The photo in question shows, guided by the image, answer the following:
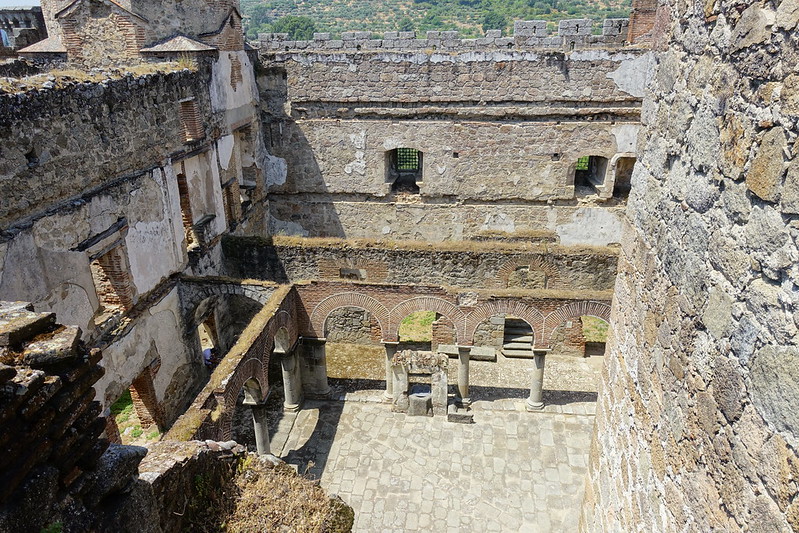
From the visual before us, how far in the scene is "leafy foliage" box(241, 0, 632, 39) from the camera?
6219 cm

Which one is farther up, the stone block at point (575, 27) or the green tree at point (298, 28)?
the green tree at point (298, 28)

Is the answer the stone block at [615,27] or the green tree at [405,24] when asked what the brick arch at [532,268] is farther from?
the green tree at [405,24]

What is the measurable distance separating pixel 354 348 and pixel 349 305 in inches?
115

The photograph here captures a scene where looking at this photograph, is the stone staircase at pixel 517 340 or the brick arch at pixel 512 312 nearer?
the brick arch at pixel 512 312

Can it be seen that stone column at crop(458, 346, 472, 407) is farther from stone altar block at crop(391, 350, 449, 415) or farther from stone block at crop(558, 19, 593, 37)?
stone block at crop(558, 19, 593, 37)

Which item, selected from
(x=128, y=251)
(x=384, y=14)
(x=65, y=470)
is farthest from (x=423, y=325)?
(x=384, y=14)

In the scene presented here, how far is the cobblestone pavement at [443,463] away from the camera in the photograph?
8.38 metres

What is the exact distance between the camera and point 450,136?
14141mm

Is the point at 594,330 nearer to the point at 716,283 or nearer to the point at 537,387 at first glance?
the point at 537,387

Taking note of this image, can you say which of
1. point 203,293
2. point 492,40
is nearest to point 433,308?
point 203,293

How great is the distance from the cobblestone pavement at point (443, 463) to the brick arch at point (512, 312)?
1.81m

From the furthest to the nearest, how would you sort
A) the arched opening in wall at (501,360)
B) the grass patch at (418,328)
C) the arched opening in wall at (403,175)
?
the arched opening in wall at (403,175) < the grass patch at (418,328) < the arched opening in wall at (501,360)

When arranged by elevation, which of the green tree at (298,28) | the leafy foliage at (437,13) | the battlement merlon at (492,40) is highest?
the leafy foliage at (437,13)

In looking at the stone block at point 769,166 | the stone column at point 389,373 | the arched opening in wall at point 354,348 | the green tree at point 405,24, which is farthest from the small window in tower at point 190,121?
the green tree at point 405,24
